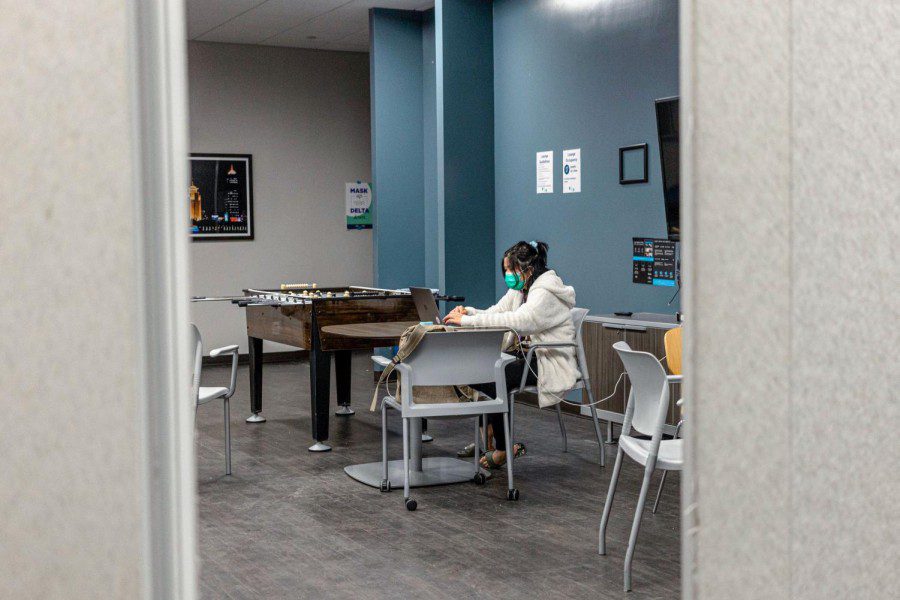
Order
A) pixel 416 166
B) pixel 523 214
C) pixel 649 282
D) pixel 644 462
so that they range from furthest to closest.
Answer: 1. pixel 416 166
2. pixel 523 214
3. pixel 649 282
4. pixel 644 462

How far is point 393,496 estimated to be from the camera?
4.88 metres

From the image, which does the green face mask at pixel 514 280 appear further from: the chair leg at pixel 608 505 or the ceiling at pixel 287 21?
the ceiling at pixel 287 21

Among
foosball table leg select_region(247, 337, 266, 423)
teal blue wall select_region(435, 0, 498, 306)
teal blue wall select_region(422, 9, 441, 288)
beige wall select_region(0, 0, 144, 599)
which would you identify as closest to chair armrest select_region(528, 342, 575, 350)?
foosball table leg select_region(247, 337, 266, 423)

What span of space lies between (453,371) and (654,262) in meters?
2.32

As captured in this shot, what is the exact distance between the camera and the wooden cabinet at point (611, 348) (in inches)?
223

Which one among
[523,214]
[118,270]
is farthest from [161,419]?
[523,214]

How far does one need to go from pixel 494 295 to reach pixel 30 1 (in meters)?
7.18

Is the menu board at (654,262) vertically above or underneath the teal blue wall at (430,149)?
underneath

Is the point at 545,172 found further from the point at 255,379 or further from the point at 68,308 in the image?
the point at 68,308

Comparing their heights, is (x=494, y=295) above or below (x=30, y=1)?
below

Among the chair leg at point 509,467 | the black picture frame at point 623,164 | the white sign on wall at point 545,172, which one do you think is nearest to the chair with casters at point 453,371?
the chair leg at point 509,467

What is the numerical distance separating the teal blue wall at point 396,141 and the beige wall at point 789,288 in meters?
7.59

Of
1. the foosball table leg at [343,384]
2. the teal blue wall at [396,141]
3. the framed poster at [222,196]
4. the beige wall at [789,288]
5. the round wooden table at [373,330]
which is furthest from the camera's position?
the framed poster at [222,196]

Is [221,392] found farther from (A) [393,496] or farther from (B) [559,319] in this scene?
(B) [559,319]
